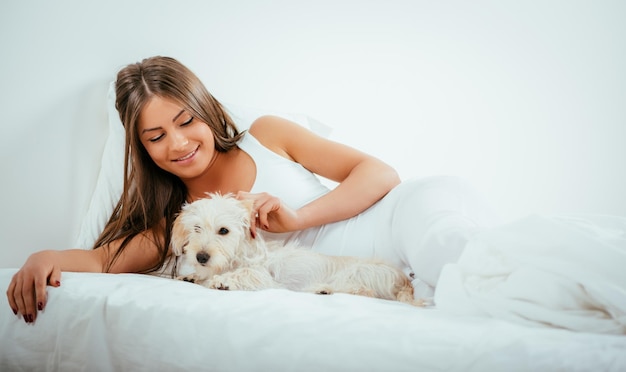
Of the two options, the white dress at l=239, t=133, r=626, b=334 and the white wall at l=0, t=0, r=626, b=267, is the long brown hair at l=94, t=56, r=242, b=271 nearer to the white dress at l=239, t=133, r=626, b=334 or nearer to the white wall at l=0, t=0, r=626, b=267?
the white wall at l=0, t=0, r=626, b=267

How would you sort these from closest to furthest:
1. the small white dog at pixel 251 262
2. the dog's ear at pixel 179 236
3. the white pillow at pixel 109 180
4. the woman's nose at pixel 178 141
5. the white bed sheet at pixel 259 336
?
1. the white bed sheet at pixel 259 336
2. the small white dog at pixel 251 262
3. the dog's ear at pixel 179 236
4. the woman's nose at pixel 178 141
5. the white pillow at pixel 109 180

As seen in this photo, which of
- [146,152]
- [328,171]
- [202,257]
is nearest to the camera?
[202,257]

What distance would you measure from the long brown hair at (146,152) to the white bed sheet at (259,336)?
24.5 inches

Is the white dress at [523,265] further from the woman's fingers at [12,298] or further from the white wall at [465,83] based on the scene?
the white wall at [465,83]

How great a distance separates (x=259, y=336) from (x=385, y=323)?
0.26 metres

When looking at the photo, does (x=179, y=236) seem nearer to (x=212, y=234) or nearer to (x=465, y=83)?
(x=212, y=234)

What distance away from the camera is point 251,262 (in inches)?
64.7

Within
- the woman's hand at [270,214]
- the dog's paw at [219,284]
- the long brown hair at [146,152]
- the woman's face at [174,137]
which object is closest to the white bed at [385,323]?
the dog's paw at [219,284]

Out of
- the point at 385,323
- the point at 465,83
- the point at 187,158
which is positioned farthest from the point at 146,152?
the point at 465,83

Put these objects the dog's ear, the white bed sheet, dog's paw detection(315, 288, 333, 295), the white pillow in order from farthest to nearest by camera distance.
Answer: the white pillow, the dog's ear, dog's paw detection(315, 288, 333, 295), the white bed sheet

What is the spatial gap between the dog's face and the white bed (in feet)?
1.00

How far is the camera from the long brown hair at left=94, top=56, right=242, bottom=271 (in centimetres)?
195

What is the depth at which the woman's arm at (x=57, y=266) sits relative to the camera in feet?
4.12

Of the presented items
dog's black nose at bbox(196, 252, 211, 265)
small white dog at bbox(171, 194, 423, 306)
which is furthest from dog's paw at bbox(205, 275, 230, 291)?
dog's black nose at bbox(196, 252, 211, 265)
